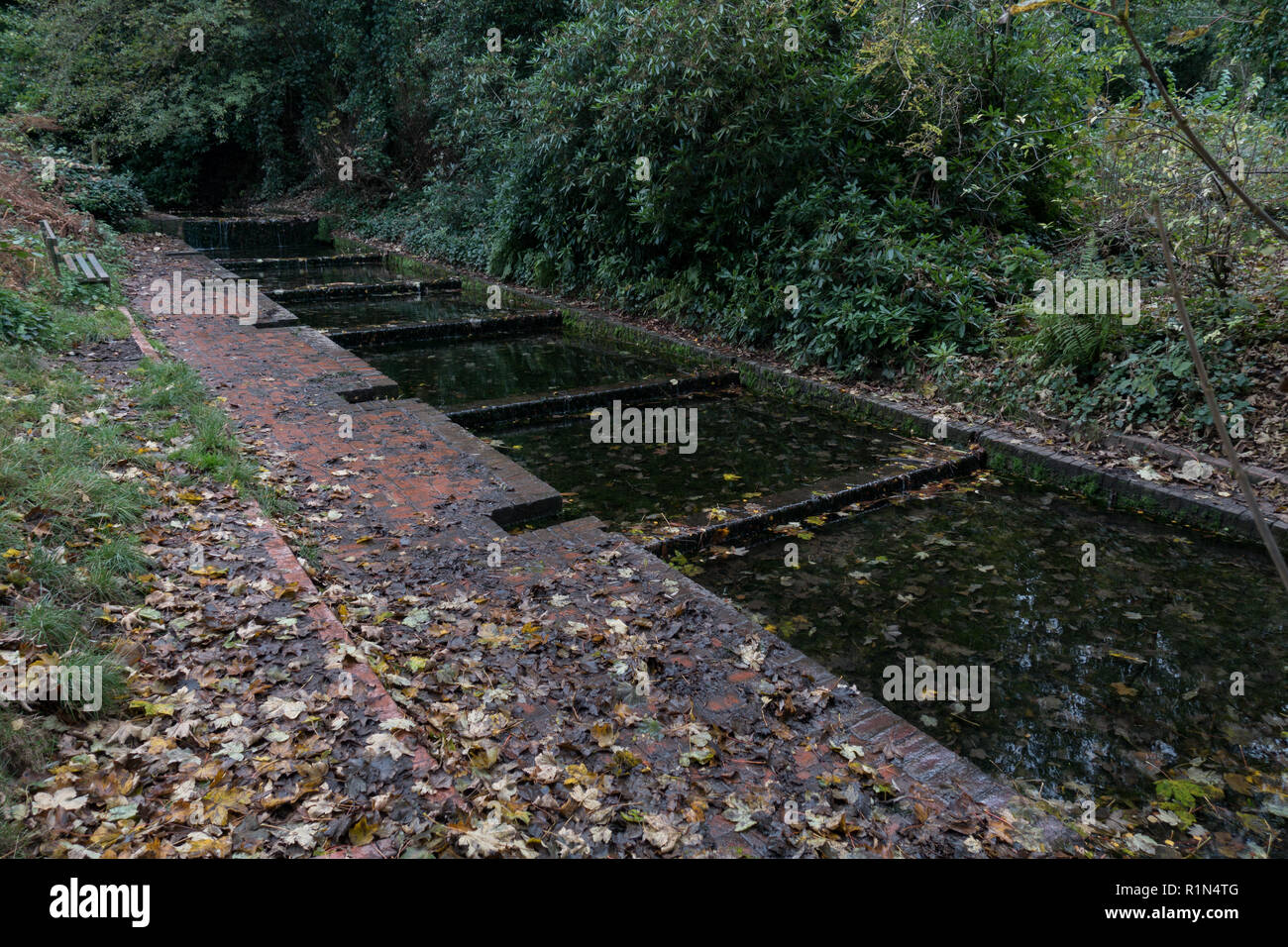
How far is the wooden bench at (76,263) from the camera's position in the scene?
911cm

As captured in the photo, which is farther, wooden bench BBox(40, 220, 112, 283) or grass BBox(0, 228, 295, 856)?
wooden bench BBox(40, 220, 112, 283)

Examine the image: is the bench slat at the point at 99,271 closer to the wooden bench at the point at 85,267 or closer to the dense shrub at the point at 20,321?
the wooden bench at the point at 85,267

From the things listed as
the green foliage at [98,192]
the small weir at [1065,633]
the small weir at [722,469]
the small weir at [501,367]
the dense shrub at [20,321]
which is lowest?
the small weir at [1065,633]

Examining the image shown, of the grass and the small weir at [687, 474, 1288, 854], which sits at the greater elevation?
the grass

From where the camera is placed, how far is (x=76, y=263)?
9875mm

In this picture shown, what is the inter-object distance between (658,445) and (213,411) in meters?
3.48

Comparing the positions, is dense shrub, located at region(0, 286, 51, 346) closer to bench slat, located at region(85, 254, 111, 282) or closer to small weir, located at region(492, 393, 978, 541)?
bench slat, located at region(85, 254, 111, 282)

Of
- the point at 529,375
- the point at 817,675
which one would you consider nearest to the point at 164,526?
the point at 817,675

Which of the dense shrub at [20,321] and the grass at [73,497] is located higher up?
the dense shrub at [20,321]

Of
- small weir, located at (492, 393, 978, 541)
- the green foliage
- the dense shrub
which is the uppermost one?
the green foliage

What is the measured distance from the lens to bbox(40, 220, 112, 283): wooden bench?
9.11 metres

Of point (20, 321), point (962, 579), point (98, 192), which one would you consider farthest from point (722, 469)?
point (98, 192)

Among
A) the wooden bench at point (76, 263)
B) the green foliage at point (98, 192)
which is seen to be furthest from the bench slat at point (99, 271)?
the green foliage at point (98, 192)

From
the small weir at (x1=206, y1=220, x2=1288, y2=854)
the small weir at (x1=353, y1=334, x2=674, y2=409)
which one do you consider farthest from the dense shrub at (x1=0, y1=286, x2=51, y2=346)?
the small weir at (x1=206, y1=220, x2=1288, y2=854)
